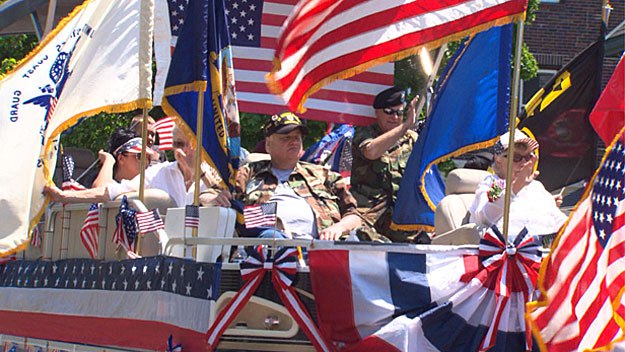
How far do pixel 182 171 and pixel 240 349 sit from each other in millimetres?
3087

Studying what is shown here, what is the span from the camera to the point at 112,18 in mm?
9820

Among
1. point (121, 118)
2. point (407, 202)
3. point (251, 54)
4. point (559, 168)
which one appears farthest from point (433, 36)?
point (121, 118)

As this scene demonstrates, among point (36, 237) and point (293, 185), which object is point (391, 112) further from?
point (36, 237)

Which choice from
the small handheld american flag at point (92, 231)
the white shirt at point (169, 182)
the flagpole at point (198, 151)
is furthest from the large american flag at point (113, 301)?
the white shirt at point (169, 182)

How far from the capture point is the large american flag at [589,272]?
595 cm

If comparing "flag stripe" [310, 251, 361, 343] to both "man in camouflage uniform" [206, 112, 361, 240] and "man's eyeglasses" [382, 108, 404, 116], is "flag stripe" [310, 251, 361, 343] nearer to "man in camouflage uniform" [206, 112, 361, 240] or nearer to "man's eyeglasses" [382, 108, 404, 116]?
"man in camouflage uniform" [206, 112, 361, 240]

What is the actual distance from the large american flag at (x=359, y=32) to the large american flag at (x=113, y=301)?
1372 mm

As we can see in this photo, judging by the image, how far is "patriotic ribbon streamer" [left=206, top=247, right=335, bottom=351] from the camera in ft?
23.7

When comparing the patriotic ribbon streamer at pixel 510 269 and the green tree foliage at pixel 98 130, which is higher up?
the green tree foliage at pixel 98 130

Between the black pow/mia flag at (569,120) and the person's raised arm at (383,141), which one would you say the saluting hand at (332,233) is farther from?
the black pow/mia flag at (569,120)

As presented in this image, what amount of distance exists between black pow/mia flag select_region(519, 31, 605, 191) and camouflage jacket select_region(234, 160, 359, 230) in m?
1.84

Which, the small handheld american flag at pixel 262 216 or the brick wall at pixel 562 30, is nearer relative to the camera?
the small handheld american flag at pixel 262 216

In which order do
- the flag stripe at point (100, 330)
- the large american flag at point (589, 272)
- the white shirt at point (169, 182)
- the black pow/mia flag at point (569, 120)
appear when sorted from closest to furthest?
the large american flag at point (589, 272), the flag stripe at point (100, 330), the black pow/mia flag at point (569, 120), the white shirt at point (169, 182)

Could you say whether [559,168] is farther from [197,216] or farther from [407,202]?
[197,216]
